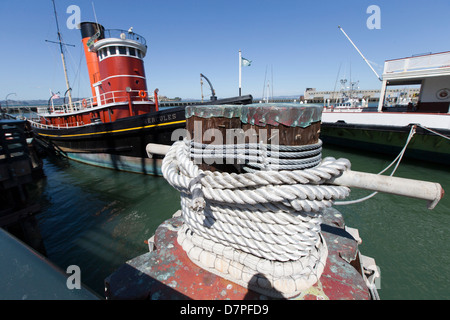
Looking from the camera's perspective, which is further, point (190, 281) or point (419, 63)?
point (419, 63)

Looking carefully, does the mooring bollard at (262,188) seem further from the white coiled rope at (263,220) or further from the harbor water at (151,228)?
the harbor water at (151,228)

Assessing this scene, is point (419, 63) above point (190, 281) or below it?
above

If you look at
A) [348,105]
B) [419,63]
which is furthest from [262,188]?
[348,105]

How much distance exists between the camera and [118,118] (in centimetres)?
915

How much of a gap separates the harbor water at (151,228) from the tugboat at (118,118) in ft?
4.53

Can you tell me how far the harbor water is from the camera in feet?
11.5

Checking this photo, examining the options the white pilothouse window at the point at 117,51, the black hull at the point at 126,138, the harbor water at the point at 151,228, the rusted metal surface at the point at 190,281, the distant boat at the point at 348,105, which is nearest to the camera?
the rusted metal surface at the point at 190,281


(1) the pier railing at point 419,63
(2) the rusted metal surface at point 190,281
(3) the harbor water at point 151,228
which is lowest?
(3) the harbor water at point 151,228

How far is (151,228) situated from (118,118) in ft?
20.7

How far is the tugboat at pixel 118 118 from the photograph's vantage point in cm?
756

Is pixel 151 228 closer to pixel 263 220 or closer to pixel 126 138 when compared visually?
pixel 263 220

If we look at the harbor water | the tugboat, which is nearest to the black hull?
the tugboat

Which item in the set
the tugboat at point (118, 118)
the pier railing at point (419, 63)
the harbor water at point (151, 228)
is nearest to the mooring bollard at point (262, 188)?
the harbor water at point (151, 228)

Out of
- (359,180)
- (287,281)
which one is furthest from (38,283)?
(359,180)
